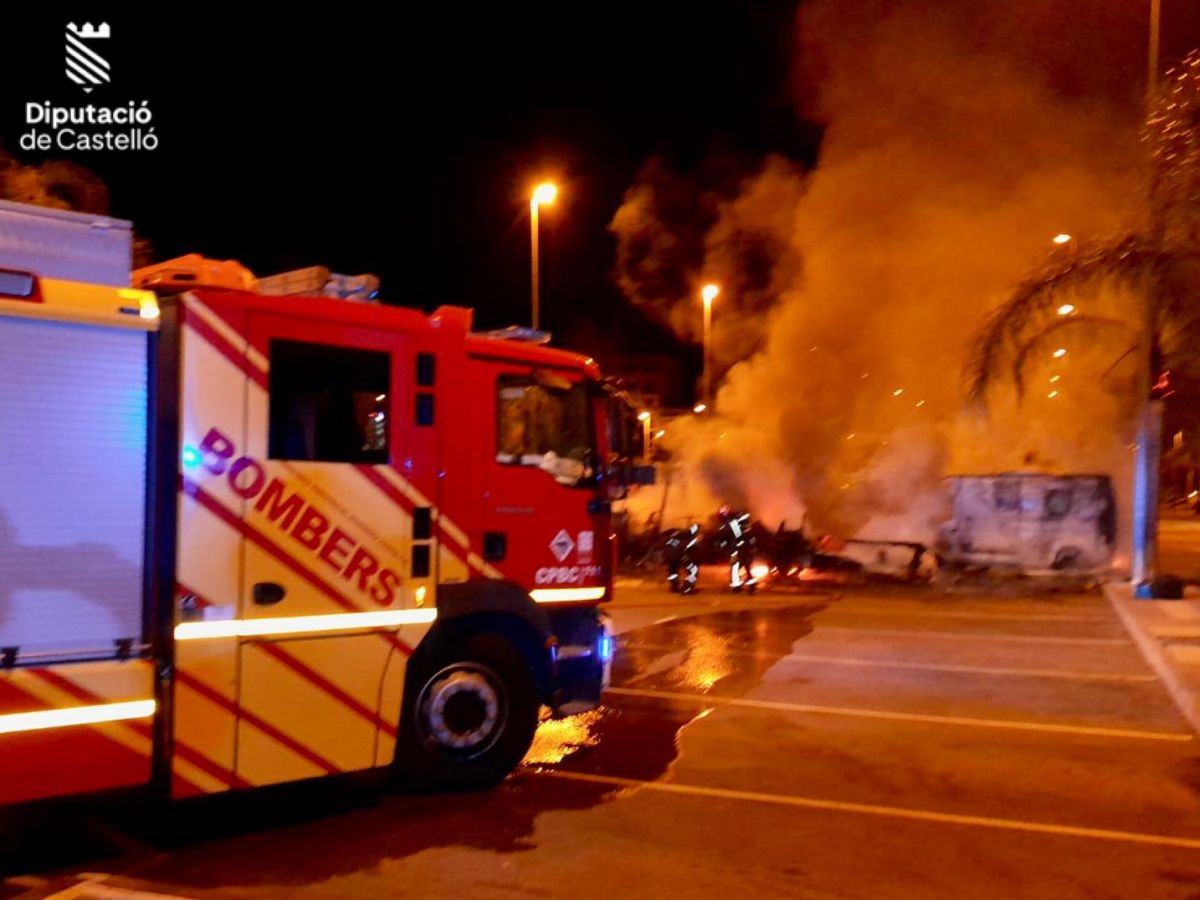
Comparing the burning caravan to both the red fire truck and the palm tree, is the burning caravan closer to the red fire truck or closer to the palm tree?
the palm tree

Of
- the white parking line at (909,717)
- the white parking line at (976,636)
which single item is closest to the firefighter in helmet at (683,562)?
the white parking line at (976,636)

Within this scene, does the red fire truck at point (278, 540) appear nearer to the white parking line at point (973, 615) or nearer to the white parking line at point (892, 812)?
the white parking line at point (892, 812)

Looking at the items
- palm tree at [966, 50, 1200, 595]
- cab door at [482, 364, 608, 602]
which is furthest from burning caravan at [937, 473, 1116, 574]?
cab door at [482, 364, 608, 602]

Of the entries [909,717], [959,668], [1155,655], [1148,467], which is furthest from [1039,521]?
[909,717]

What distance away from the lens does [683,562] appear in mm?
17047

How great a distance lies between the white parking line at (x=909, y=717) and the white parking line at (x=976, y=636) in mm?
4238

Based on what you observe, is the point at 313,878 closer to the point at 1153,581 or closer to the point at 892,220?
the point at 1153,581

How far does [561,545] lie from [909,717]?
3291mm

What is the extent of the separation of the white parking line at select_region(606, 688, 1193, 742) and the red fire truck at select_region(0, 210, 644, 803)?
2.36 meters

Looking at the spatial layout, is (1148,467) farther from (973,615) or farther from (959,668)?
(959,668)

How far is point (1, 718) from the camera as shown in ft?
15.8

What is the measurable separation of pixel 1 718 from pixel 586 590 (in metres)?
3.24

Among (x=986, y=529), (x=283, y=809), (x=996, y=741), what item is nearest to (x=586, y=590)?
(x=283, y=809)

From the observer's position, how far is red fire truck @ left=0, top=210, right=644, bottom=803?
4.98m
